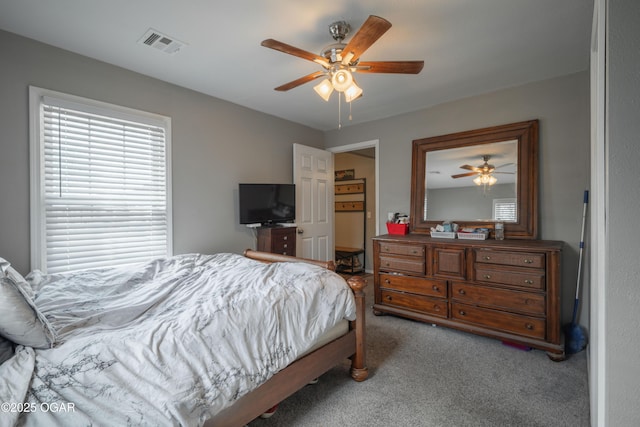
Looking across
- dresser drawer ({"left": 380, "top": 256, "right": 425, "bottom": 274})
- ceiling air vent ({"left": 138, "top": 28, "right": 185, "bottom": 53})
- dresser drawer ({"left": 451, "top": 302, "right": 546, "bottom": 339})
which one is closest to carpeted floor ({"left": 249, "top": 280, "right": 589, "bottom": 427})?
dresser drawer ({"left": 451, "top": 302, "right": 546, "bottom": 339})

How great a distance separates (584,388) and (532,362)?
35cm

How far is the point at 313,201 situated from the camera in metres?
4.29

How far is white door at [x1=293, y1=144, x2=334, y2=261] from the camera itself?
4.06 metres

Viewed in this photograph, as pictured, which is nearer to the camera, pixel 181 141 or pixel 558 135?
pixel 558 135

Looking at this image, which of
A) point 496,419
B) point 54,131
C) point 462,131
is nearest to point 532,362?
point 496,419

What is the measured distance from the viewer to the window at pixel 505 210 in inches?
116

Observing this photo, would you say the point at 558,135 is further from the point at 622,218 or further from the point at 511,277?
the point at 622,218

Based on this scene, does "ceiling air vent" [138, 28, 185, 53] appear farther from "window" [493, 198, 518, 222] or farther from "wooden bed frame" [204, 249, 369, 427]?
"window" [493, 198, 518, 222]

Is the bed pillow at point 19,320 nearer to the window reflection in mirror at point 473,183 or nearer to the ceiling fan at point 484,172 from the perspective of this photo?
the window reflection in mirror at point 473,183

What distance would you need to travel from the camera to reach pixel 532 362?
2227mm

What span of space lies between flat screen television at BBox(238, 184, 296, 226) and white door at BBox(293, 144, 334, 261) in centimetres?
28

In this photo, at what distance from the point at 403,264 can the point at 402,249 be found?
0.16m

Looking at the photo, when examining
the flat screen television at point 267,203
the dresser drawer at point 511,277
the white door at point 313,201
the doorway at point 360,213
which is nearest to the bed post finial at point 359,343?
the dresser drawer at point 511,277

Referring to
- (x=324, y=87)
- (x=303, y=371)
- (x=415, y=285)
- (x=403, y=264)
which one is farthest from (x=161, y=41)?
(x=415, y=285)
